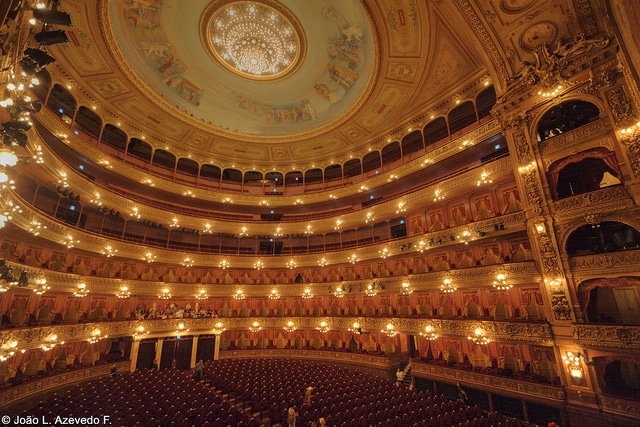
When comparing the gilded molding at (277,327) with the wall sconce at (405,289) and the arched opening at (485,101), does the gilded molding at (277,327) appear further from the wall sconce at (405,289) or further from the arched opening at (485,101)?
the arched opening at (485,101)

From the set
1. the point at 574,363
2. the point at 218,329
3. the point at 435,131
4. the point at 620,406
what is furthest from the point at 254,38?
the point at 620,406

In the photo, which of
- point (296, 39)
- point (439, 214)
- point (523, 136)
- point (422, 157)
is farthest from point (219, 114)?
point (523, 136)

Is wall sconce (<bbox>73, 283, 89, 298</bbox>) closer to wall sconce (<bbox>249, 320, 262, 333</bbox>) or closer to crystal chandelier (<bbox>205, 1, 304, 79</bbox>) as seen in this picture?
wall sconce (<bbox>249, 320, 262, 333</bbox>)

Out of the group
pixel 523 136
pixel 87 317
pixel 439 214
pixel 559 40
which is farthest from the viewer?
pixel 439 214

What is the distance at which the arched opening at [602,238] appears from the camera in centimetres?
1133

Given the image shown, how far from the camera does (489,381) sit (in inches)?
520

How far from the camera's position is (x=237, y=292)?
2312cm

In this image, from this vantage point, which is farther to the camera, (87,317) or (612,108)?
(87,317)

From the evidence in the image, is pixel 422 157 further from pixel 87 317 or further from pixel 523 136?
pixel 87 317

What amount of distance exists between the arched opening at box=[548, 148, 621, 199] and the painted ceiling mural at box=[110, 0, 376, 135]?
37.4 ft

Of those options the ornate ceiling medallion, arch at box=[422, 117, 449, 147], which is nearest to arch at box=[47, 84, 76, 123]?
the ornate ceiling medallion

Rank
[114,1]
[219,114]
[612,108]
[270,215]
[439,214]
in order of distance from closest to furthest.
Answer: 1. [612,108]
2. [114,1]
3. [439,214]
4. [219,114]
5. [270,215]

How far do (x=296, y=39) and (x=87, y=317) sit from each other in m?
21.5

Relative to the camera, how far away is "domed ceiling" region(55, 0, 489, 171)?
51.5ft
